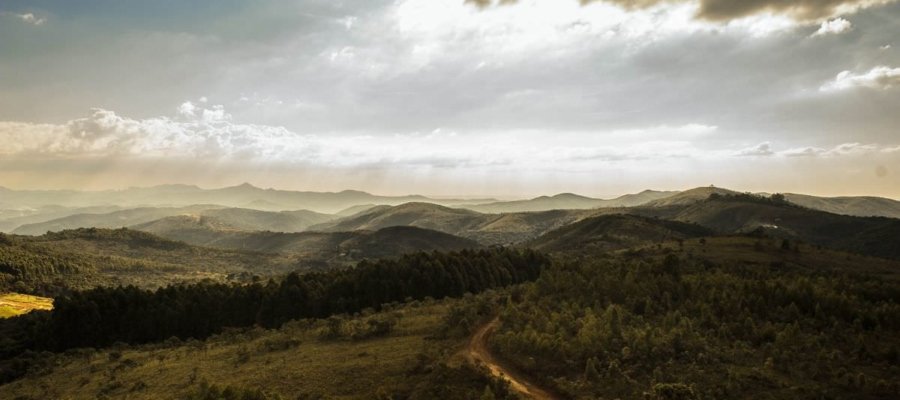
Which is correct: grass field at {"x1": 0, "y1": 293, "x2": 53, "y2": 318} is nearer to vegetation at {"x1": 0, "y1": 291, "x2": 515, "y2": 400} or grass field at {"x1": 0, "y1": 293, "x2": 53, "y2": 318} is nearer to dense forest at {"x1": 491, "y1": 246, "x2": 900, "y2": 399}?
vegetation at {"x1": 0, "y1": 291, "x2": 515, "y2": 400}

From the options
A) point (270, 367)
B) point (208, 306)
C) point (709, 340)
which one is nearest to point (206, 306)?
point (208, 306)

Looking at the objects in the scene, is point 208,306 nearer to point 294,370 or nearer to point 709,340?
point 294,370

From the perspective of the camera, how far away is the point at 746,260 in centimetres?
13738

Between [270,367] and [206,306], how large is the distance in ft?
228

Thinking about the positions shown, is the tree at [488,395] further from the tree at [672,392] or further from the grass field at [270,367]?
the tree at [672,392]

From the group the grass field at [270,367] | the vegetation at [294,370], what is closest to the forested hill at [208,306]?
the vegetation at [294,370]

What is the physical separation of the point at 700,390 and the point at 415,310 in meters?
48.0

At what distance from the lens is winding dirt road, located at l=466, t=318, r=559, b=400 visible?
3786 cm

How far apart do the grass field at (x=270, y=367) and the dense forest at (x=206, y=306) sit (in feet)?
102

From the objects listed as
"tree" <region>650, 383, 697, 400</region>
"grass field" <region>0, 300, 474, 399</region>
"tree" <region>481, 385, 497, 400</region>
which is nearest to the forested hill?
"grass field" <region>0, 300, 474, 399</region>

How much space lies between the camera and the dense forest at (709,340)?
119 feet

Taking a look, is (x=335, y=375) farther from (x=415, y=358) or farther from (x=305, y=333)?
(x=305, y=333)

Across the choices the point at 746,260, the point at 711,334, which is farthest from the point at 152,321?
the point at 746,260

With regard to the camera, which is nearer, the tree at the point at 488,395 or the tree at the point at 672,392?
the tree at the point at 672,392
